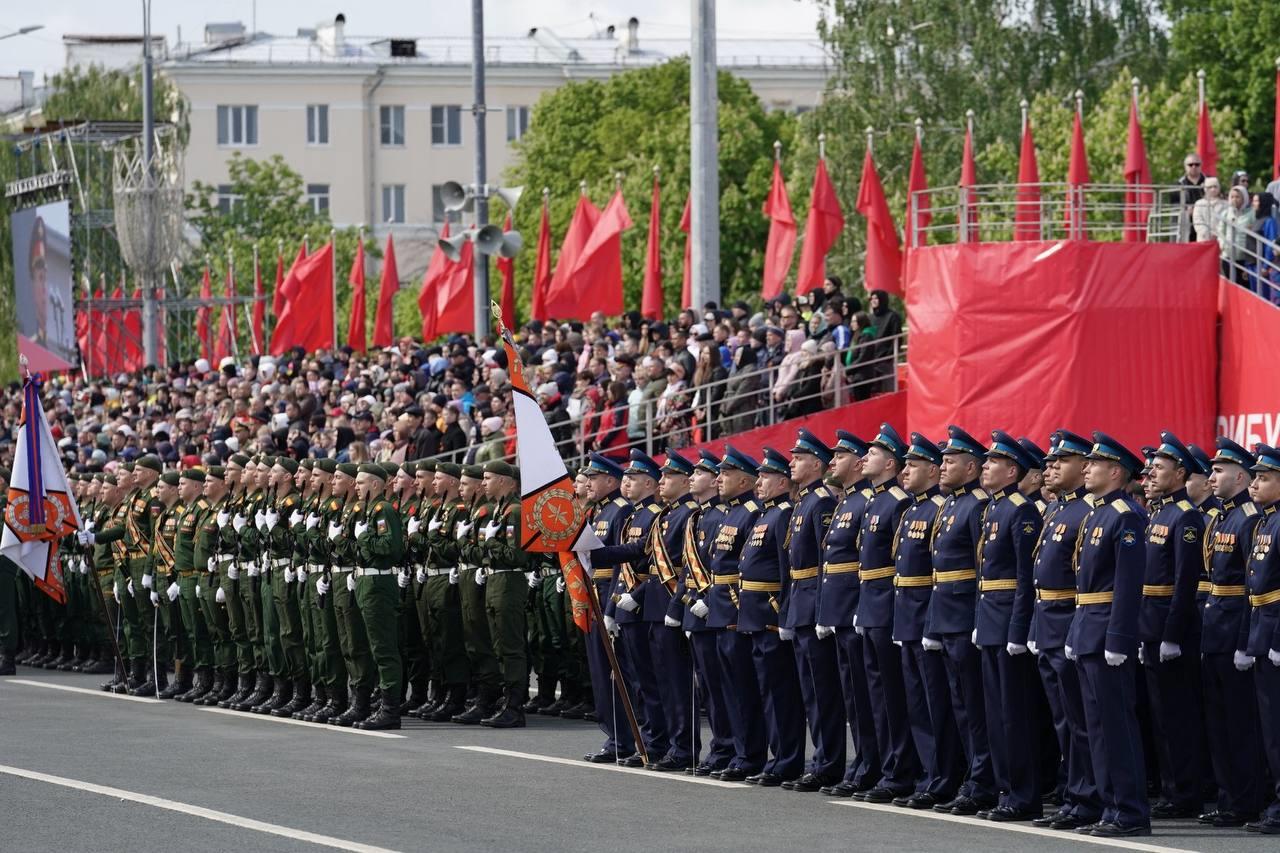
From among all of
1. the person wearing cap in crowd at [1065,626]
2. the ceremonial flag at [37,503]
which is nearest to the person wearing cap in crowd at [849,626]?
the person wearing cap in crowd at [1065,626]

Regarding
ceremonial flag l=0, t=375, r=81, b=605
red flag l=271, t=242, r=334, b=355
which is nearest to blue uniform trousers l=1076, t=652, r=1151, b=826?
ceremonial flag l=0, t=375, r=81, b=605

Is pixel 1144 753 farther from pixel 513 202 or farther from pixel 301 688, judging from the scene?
pixel 513 202

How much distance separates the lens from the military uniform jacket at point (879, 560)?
12.1 m

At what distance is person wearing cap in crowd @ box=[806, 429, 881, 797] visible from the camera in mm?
12320

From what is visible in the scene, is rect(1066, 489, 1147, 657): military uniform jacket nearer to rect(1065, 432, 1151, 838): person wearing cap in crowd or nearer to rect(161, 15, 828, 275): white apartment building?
rect(1065, 432, 1151, 838): person wearing cap in crowd

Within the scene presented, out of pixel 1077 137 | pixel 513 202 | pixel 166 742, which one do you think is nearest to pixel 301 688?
pixel 166 742

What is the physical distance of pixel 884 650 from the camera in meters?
12.1

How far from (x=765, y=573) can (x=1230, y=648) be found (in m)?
2.69

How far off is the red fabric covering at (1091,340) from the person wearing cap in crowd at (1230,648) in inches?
333

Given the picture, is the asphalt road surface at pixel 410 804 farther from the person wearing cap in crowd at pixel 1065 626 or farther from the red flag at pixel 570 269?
the red flag at pixel 570 269

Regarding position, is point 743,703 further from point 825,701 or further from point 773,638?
point 825,701

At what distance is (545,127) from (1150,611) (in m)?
54.6

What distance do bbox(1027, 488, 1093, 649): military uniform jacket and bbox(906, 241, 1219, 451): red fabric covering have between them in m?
8.72

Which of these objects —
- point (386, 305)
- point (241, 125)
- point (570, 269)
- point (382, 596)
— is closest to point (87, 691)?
point (382, 596)
